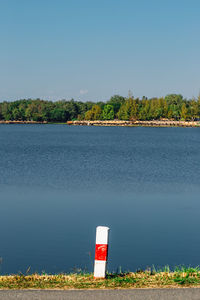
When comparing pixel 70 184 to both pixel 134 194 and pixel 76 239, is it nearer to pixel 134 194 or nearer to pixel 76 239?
pixel 134 194

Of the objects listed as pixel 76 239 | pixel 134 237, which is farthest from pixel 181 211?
pixel 76 239

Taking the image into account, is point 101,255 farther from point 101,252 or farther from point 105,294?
point 105,294

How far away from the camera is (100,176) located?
45500 mm

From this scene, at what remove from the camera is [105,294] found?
9656 millimetres

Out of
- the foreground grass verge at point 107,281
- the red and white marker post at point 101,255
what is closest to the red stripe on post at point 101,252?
the red and white marker post at point 101,255

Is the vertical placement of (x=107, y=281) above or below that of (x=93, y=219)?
above

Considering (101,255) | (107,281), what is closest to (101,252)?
(101,255)

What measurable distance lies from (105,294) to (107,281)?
3.44 feet

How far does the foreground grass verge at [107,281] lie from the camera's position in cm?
1031

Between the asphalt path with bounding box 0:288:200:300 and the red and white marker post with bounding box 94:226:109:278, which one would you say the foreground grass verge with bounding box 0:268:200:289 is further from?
the asphalt path with bounding box 0:288:200:300

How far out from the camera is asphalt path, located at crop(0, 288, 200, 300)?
9422 mm

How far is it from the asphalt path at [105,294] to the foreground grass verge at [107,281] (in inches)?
17.7

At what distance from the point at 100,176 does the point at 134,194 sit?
12110 mm

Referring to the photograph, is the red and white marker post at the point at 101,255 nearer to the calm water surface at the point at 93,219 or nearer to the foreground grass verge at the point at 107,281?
the foreground grass verge at the point at 107,281
